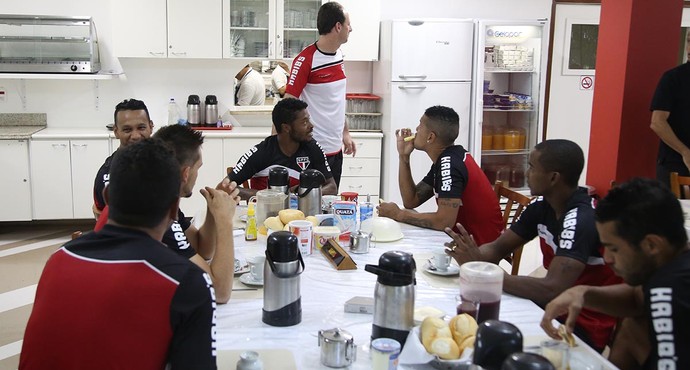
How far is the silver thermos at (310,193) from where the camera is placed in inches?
124

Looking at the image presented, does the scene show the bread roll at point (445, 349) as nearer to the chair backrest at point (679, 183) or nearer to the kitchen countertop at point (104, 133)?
the chair backrest at point (679, 183)

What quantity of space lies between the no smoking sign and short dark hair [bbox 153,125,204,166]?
5.07 metres

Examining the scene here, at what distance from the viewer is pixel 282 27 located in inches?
235

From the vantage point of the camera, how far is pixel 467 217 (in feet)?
10.7

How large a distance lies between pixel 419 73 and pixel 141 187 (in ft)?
15.6

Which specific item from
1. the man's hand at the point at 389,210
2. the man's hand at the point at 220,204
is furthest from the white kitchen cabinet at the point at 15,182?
the man's hand at the point at 220,204

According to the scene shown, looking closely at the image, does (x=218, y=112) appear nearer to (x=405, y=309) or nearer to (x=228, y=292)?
(x=228, y=292)

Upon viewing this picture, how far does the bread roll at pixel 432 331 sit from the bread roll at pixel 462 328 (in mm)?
18

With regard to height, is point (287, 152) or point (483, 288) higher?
point (287, 152)

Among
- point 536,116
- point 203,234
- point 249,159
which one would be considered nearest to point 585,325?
point 203,234

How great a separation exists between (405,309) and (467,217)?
150 centimetres

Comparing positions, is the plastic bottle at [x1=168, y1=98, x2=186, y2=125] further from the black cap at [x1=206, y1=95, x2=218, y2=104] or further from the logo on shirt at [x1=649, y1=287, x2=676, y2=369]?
the logo on shirt at [x1=649, y1=287, x2=676, y2=369]

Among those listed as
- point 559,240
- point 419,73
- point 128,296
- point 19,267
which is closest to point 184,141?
point 128,296

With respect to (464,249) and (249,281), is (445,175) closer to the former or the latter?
(464,249)
